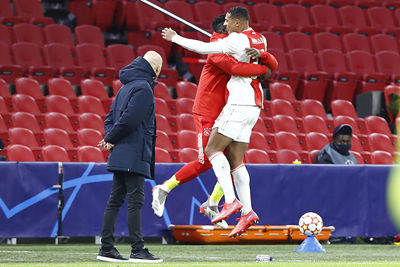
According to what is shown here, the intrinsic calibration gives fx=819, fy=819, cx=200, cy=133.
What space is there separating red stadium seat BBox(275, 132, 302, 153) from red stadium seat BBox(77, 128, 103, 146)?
309 cm

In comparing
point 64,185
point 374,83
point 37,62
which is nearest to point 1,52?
point 37,62

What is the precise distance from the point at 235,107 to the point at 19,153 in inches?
198

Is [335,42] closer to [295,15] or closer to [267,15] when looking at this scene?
[295,15]

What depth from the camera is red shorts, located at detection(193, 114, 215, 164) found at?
7434mm

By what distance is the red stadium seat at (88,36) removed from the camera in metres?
16.0

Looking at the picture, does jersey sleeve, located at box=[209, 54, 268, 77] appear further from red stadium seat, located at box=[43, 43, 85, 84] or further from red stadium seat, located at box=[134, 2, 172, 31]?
red stadium seat, located at box=[134, 2, 172, 31]

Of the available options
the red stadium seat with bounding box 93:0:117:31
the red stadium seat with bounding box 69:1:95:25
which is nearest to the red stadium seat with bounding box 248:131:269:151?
the red stadium seat with bounding box 93:0:117:31

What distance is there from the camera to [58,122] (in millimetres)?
12727

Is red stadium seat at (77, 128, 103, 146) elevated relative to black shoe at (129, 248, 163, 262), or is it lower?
elevated

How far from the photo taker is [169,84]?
1551 cm

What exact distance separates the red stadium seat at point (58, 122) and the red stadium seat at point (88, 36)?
3446 mm

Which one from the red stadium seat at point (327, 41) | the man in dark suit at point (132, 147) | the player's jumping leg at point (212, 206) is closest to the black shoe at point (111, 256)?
the man in dark suit at point (132, 147)

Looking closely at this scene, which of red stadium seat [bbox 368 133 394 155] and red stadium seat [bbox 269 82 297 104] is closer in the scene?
red stadium seat [bbox 368 133 394 155]

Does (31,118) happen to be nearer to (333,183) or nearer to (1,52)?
(1,52)
